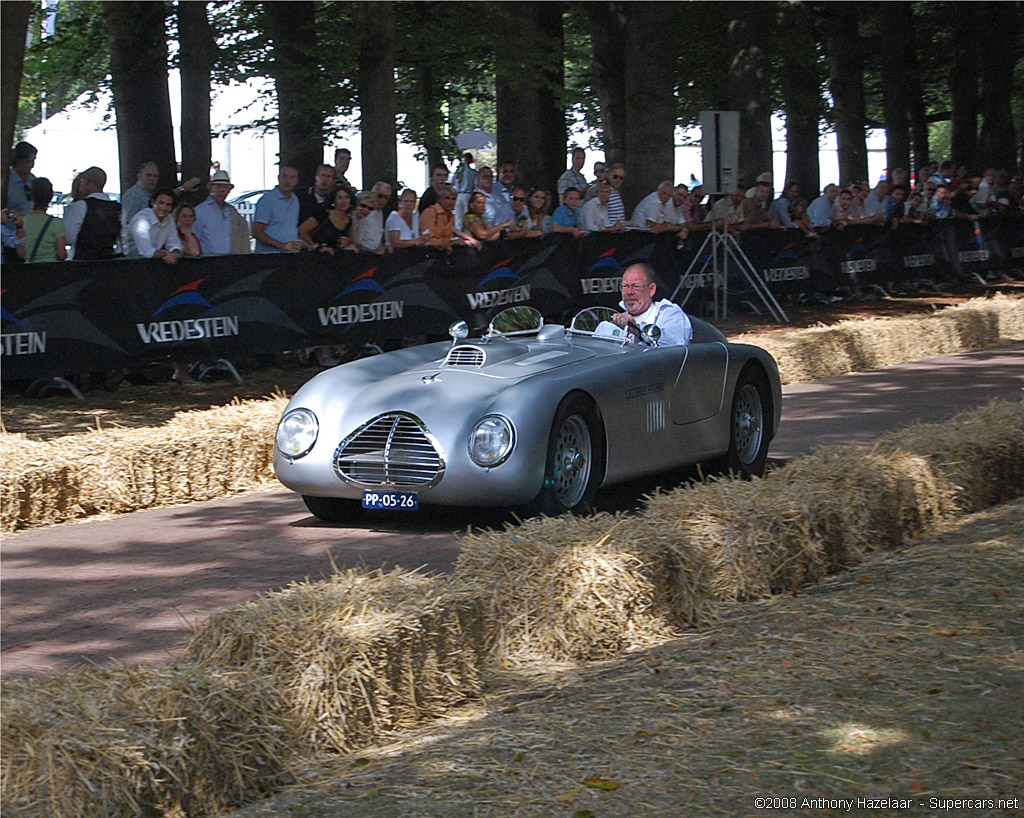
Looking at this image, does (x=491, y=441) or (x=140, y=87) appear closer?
(x=491, y=441)

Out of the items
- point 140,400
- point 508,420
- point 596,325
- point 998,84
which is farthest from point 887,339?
point 998,84

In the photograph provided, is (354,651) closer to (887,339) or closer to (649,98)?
(887,339)

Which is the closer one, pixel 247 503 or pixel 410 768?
pixel 410 768

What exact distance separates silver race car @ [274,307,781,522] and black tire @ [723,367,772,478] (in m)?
0.15

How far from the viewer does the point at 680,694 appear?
16.7ft

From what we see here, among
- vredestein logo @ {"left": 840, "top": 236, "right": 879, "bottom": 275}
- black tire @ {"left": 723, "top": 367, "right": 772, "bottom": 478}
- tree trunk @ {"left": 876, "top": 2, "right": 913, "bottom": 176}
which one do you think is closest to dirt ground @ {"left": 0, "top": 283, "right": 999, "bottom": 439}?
black tire @ {"left": 723, "top": 367, "right": 772, "bottom": 478}

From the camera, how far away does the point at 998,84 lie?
34.9m

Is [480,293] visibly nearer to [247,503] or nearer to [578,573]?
[247,503]

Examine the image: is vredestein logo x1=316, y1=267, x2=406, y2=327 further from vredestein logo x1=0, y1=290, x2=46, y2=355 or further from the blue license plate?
the blue license plate

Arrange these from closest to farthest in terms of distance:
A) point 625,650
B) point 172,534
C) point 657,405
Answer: point 625,650, point 172,534, point 657,405

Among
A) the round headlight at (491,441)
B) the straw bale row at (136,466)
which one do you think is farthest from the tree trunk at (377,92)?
the round headlight at (491,441)

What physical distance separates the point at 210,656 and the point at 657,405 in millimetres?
4717

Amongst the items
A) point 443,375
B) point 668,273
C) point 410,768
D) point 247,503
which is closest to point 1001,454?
point 443,375

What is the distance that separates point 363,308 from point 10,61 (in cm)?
436
